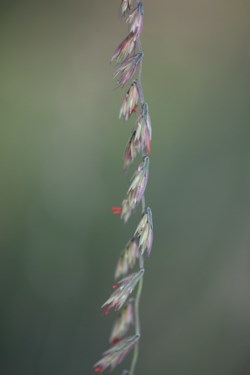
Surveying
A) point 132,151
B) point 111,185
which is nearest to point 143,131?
point 132,151

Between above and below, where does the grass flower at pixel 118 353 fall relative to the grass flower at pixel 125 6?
below

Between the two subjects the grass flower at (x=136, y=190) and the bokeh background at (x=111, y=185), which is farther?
the bokeh background at (x=111, y=185)

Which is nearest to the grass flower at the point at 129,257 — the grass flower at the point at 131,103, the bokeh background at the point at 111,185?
the grass flower at the point at 131,103

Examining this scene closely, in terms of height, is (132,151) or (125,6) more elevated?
(125,6)

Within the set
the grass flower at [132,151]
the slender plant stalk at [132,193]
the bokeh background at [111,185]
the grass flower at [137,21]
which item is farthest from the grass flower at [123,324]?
the bokeh background at [111,185]

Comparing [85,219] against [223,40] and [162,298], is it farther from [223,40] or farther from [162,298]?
[223,40]

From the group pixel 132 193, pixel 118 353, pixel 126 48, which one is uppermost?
pixel 126 48

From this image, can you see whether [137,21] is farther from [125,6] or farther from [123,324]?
[123,324]

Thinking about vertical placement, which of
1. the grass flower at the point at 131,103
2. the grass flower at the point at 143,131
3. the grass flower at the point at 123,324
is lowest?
the grass flower at the point at 123,324

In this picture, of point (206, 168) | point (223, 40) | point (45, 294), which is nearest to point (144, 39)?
point (223, 40)

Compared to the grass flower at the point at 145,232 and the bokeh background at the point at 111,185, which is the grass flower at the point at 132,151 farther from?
the bokeh background at the point at 111,185
